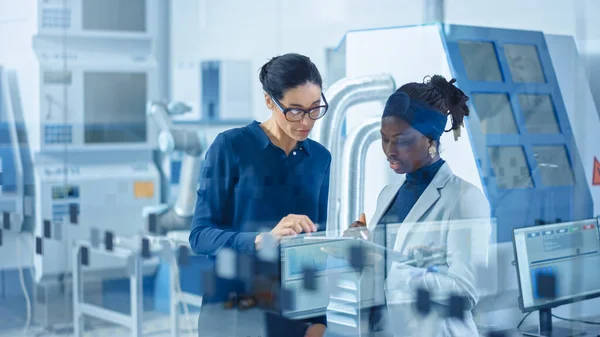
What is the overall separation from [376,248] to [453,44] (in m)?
0.71

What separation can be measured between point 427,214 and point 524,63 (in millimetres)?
887

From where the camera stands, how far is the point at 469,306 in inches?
78.5

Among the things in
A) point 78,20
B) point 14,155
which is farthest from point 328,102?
point 14,155

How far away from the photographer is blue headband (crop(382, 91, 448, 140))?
6.23ft

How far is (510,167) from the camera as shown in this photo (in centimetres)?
264

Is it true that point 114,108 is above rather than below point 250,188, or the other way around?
above

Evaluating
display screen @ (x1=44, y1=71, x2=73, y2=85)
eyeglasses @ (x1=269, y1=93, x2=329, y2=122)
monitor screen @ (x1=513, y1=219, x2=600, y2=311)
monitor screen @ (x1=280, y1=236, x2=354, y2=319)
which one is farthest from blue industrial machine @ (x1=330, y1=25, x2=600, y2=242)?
display screen @ (x1=44, y1=71, x2=73, y2=85)

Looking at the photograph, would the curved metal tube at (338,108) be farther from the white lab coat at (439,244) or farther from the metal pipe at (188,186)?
the metal pipe at (188,186)

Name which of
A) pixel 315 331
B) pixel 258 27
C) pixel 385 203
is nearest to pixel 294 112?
pixel 385 203

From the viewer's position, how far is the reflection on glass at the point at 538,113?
8.59ft

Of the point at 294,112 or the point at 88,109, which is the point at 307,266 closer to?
the point at 294,112

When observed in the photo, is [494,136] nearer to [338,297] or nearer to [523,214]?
[523,214]

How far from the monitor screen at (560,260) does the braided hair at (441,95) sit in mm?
618

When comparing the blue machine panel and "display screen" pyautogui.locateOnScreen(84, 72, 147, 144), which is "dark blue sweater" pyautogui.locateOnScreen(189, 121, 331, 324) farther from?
the blue machine panel
